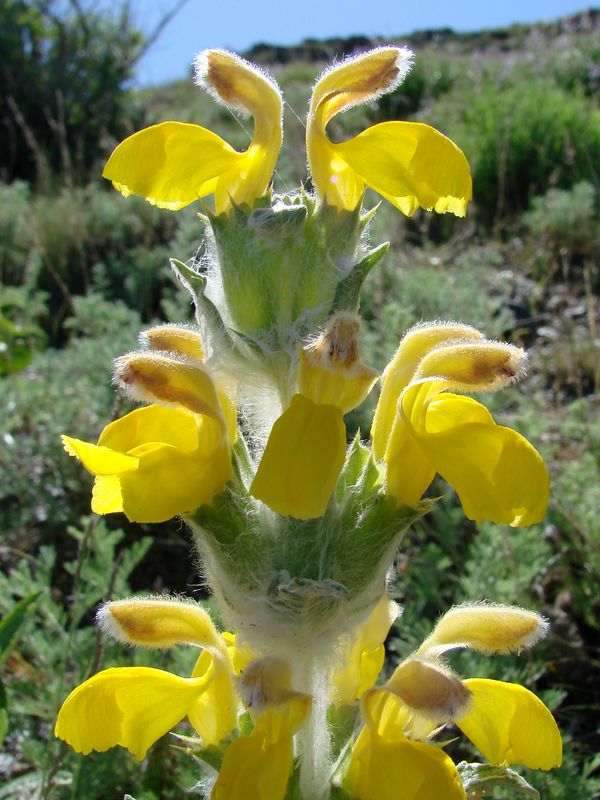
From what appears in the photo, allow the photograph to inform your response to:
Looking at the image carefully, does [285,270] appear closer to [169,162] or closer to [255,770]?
[169,162]

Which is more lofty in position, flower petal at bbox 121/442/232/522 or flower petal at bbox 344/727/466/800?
flower petal at bbox 121/442/232/522

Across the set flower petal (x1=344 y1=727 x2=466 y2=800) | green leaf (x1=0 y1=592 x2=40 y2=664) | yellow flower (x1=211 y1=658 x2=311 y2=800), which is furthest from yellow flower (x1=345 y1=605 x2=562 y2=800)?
green leaf (x1=0 y1=592 x2=40 y2=664)

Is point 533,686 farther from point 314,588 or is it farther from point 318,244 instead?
point 318,244

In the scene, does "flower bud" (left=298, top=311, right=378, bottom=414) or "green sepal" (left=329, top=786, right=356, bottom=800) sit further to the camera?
"green sepal" (left=329, top=786, right=356, bottom=800)

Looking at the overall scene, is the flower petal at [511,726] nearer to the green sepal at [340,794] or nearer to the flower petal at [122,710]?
the green sepal at [340,794]

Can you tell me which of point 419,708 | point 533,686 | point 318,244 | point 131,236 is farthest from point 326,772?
point 131,236

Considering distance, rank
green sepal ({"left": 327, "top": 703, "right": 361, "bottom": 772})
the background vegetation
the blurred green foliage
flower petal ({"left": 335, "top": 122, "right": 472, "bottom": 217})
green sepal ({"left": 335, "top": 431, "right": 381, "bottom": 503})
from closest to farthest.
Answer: flower petal ({"left": 335, "top": 122, "right": 472, "bottom": 217})
green sepal ({"left": 335, "top": 431, "right": 381, "bottom": 503})
green sepal ({"left": 327, "top": 703, "right": 361, "bottom": 772})
the background vegetation
the blurred green foliage

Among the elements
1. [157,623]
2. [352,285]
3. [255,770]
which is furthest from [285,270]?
[255,770]

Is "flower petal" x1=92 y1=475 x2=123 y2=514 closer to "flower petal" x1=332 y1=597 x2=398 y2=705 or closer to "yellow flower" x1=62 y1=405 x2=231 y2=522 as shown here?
"yellow flower" x1=62 y1=405 x2=231 y2=522

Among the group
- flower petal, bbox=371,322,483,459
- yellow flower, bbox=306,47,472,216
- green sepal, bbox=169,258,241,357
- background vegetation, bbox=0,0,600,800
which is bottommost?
background vegetation, bbox=0,0,600,800
